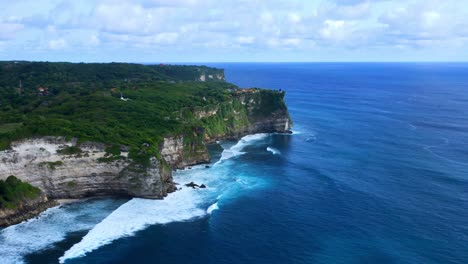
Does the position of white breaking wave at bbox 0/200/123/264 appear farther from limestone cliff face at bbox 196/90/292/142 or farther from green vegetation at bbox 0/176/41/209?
limestone cliff face at bbox 196/90/292/142

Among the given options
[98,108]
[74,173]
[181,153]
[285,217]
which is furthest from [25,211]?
[285,217]

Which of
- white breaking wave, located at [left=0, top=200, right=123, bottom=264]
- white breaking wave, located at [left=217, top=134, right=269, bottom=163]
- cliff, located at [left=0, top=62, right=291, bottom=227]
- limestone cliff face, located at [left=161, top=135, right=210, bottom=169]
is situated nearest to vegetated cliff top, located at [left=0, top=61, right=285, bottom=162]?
cliff, located at [left=0, top=62, right=291, bottom=227]

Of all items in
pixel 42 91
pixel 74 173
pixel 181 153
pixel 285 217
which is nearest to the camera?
pixel 285 217

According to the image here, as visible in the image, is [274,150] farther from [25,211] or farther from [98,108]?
[25,211]

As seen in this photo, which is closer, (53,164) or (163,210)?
(163,210)

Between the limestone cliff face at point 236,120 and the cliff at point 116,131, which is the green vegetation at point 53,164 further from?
the limestone cliff face at point 236,120

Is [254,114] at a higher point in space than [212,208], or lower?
higher
